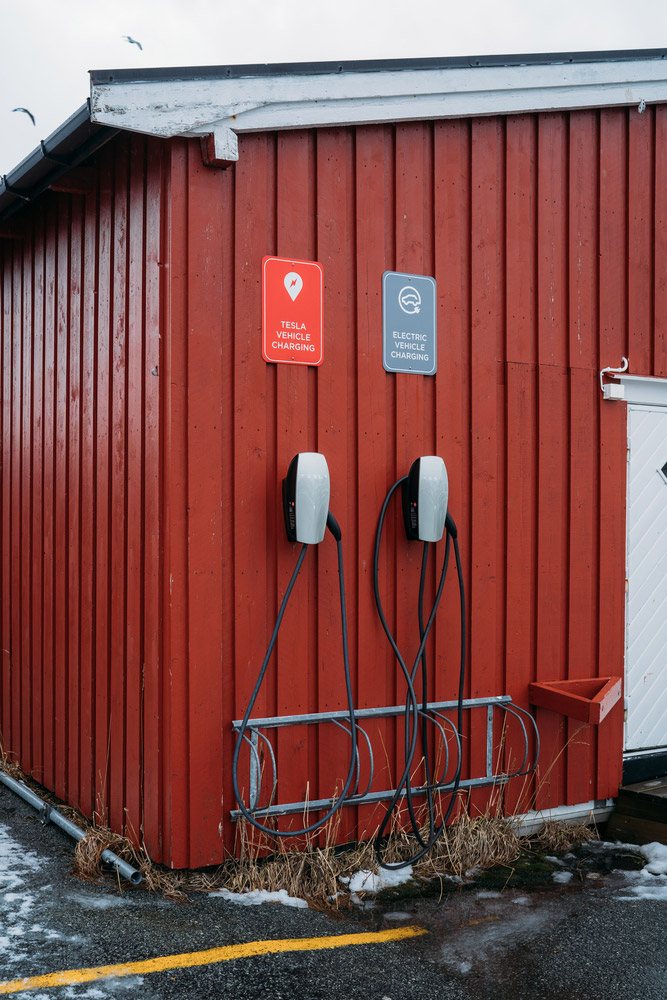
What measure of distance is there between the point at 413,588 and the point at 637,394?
75.8 inches

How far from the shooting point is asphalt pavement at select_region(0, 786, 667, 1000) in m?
3.13

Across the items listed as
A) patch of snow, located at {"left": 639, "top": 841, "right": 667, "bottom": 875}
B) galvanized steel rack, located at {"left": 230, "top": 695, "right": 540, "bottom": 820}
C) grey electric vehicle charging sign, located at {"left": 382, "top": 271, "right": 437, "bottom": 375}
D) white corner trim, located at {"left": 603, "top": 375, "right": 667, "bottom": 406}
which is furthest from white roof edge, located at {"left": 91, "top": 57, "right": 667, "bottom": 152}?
patch of snow, located at {"left": 639, "top": 841, "right": 667, "bottom": 875}

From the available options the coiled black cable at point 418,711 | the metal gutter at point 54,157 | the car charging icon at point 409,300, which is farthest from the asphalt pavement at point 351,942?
the metal gutter at point 54,157

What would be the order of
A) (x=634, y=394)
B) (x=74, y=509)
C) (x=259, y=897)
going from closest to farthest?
(x=259, y=897)
(x=74, y=509)
(x=634, y=394)

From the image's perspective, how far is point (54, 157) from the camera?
4465mm

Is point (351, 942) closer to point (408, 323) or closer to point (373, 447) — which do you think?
point (373, 447)

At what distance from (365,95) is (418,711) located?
302 cm

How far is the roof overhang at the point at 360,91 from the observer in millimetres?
3852

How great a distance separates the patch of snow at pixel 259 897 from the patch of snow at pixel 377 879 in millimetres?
287

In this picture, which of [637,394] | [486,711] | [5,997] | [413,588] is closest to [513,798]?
[486,711]

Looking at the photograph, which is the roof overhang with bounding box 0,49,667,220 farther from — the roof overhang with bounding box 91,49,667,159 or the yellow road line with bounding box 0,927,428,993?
the yellow road line with bounding box 0,927,428,993

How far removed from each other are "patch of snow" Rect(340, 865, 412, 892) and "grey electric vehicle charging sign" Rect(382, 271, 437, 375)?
2.38 metres

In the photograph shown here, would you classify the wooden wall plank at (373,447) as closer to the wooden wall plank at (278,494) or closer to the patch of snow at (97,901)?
the wooden wall plank at (278,494)

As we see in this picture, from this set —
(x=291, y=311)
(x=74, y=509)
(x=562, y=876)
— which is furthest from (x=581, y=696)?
(x=74, y=509)
